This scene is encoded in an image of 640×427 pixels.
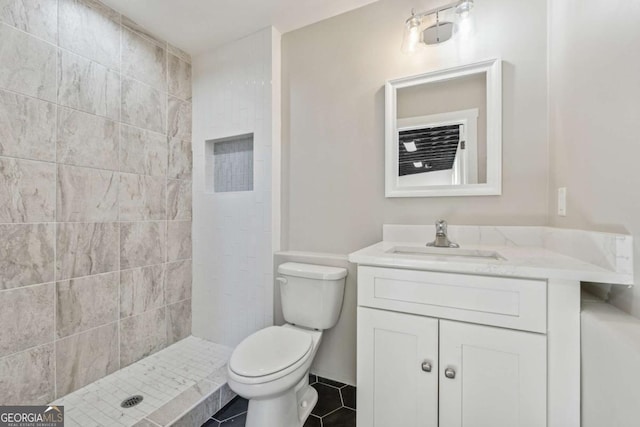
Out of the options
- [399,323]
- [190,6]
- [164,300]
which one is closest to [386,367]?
[399,323]

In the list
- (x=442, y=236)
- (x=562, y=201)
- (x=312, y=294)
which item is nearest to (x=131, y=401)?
(x=312, y=294)

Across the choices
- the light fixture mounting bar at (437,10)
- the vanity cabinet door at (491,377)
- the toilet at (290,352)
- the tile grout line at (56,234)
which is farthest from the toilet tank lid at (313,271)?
the light fixture mounting bar at (437,10)

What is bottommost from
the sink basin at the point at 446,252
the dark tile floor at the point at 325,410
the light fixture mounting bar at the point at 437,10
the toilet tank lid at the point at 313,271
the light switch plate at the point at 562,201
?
the dark tile floor at the point at 325,410

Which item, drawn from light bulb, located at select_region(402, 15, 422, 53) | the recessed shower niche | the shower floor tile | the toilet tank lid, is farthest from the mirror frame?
the shower floor tile

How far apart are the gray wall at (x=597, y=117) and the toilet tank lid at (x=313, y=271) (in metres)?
1.06

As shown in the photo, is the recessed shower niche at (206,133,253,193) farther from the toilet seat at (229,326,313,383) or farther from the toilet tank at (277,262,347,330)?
the toilet seat at (229,326,313,383)

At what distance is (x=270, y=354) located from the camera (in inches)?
49.2

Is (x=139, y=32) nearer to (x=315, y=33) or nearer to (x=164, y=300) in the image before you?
(x=315, y=33)

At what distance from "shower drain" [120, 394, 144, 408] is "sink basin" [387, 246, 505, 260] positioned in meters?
1.57

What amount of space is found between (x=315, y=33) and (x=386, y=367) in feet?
6.62

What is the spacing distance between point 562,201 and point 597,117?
0.38 m

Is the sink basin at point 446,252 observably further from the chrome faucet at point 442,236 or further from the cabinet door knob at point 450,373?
the cabinet door knob at point 450,373

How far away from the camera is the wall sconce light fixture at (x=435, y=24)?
1.39m

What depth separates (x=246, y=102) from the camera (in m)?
1.97
